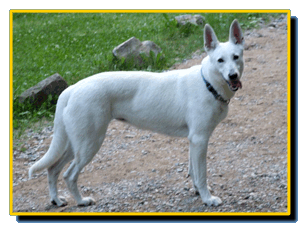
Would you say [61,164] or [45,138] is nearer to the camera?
[61,164]

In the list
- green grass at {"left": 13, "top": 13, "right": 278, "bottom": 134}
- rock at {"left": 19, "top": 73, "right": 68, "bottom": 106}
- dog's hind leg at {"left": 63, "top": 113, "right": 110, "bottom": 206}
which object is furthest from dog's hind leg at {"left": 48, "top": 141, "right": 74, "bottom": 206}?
green grass at {"left": 13, "top": 13, "right": 278, "bottom": 134}

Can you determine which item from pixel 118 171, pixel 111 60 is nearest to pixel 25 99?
pixel 111 60

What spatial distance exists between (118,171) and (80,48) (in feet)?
16.7

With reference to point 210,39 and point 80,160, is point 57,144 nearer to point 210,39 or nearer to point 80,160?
point 80,160

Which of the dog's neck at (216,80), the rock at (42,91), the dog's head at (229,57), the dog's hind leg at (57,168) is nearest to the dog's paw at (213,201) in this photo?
the dog's neck at (216,80)

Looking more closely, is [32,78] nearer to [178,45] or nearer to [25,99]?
[25,99]

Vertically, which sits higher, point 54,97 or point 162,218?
point 54,97

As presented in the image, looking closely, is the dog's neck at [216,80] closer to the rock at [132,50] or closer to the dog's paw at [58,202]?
the dog's paw at [58,202]

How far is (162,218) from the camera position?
461cm

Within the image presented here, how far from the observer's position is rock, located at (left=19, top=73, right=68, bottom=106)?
8.30 metres

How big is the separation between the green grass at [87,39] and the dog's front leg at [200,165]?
497 centimetres

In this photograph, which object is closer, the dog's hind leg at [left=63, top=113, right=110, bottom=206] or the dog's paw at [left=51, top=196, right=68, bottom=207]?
the dog's hind leg at [left=63, top=113, right=110, bottom=206]

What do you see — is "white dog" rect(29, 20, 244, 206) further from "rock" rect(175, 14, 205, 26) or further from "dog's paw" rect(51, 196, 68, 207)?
"rock" rect(175, 14, 205, 26)

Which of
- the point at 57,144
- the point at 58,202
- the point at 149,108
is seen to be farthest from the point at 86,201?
the point at 149,108
